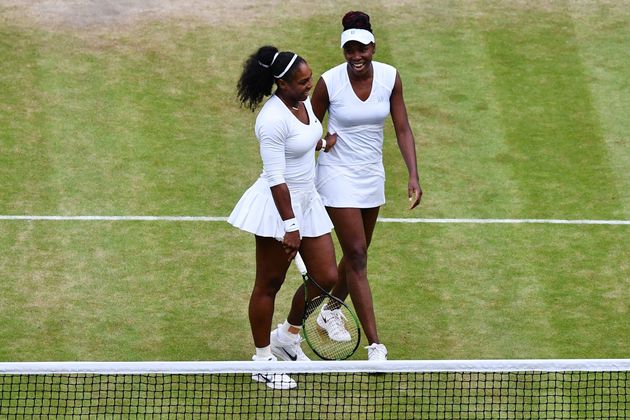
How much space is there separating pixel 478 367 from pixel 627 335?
2.22 m

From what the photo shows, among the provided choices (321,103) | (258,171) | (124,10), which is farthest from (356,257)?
(124,10)

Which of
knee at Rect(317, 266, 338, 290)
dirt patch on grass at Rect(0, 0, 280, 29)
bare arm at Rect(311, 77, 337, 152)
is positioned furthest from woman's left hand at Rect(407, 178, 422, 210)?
dirt patch on grass at Rect(0, 0, 280, 29)

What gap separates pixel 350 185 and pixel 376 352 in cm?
115

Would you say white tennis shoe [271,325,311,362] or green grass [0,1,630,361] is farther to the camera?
green grass [0,1,630,361]

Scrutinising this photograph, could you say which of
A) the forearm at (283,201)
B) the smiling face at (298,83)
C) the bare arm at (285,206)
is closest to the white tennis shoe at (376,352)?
the bare arm at (285,206)

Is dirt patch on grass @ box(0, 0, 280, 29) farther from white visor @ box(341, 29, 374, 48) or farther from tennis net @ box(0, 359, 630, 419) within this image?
tennis net @ box(0, 359, 630, 419)

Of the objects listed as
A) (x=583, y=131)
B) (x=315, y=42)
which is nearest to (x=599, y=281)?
(x=583, y=131)

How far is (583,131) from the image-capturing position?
13.3 m

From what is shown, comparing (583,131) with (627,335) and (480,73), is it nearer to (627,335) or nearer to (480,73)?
(480,73)

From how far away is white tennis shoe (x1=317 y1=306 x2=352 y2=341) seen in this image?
9703 millimetres

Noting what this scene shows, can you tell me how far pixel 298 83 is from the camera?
8812mm

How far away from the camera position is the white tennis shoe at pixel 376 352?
938cm

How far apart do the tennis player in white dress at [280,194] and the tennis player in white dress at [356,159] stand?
0.27 m

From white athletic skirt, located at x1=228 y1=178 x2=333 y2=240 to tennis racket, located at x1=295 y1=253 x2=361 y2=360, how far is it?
0.79 ft
